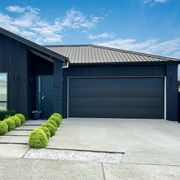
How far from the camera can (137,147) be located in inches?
225

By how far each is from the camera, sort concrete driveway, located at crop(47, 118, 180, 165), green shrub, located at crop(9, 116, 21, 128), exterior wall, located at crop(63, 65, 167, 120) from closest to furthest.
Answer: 1. concrete driveway, located at crop(47, 118, 180, 165)
2. green shrub, located at crop(9, 116, 21, 128)
3. exterior wall, located at crop(63, 65, 167, 120)

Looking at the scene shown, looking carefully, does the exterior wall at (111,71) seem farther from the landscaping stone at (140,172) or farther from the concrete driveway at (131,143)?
the landscaping stone at (140,172)

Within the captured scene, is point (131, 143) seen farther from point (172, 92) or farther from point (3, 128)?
point (172, 92)

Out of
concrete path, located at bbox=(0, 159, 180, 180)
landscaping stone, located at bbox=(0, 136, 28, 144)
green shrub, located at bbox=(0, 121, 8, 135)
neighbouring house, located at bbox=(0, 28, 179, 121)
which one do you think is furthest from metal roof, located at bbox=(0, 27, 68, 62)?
concrete path, located at bbox=(0, 159, 180, 180)

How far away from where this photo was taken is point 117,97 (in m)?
11.4

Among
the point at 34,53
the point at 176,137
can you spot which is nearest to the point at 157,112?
the point at 176,137

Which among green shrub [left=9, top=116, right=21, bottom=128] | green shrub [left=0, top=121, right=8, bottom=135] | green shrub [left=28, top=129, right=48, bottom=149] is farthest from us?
green shrub [left=9, top=116, right=21, bottom=128]

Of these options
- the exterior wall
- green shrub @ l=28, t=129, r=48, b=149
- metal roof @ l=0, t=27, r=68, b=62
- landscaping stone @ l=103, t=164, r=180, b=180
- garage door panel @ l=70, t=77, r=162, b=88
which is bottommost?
landscaping stone @ l=103, t=164, r=180, b=180

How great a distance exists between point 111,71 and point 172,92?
11.4 ft

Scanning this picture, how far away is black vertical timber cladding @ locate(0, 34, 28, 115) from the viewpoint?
9969 millimetres

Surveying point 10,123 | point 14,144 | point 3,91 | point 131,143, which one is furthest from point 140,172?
point 3,91

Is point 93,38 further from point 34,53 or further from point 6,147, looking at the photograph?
point 6,147

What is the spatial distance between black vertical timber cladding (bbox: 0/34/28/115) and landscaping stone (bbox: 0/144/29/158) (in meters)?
4.42

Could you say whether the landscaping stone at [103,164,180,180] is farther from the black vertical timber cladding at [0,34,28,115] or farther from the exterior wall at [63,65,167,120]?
the exterior wall at [63,65,167,120]
